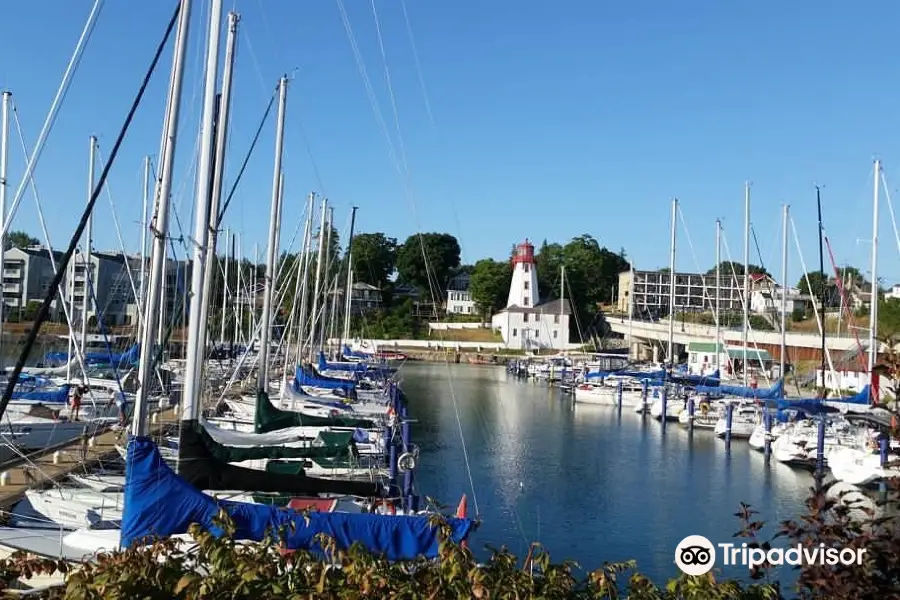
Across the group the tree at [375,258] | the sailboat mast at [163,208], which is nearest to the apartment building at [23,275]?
the tree at [375,258]

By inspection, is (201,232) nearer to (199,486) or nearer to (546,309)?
(199,486)

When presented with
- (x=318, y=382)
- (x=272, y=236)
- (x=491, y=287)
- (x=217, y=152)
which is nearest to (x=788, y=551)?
(x=217, y=152)

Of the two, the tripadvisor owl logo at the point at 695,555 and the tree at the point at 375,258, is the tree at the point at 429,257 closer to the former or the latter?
the tree at the point at 375,258

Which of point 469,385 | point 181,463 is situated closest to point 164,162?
point 181,463

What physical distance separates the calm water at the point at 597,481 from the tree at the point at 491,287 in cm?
7563

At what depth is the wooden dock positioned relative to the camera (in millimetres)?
18859

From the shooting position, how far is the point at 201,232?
15992 millimetres

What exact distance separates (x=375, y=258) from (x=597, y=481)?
116 metres

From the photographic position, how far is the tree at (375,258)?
461 ft

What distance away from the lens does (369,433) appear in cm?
2953

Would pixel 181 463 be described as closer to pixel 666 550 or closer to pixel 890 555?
pixel 890 555

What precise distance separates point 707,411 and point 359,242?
99400mm

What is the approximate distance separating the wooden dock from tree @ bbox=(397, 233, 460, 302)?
381 ft

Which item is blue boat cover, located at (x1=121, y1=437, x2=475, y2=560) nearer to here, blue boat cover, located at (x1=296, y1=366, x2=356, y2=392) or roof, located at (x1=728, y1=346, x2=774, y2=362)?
blue boat cover, located at (x1=296, y1=366, x2=356, y2=392)
